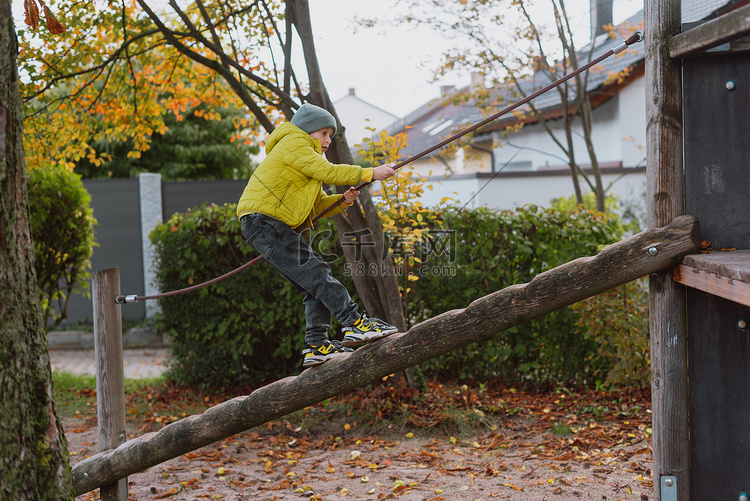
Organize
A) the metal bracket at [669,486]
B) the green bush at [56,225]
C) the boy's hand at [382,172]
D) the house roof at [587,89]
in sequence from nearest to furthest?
1. the metal bracket at [669,486]
2. the boy's hand at [382,172]
3. the green bush at [56,225]
4. the house roof at [587,89]

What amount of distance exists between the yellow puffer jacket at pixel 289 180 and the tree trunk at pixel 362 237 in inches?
66.0

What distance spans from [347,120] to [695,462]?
3551cm

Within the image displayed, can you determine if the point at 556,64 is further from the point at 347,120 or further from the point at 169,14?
the point at 347,120

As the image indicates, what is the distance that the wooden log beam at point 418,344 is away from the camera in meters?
2.76

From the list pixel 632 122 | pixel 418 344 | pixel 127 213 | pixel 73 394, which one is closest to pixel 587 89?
pixel 632 122

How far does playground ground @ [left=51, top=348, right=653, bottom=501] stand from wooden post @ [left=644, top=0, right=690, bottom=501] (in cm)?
95

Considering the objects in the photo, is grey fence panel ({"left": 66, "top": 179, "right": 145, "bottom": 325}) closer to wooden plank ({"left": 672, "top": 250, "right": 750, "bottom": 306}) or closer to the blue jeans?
the blue jeans

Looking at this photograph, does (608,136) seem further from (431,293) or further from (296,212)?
(296,212)

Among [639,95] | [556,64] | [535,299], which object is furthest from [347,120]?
[535,299]

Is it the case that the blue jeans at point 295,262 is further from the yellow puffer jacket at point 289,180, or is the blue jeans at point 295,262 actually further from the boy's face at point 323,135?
the boy's face at point 323,135

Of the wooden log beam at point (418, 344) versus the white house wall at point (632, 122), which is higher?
the white house wall at point (632, 122)

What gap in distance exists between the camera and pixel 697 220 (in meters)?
2.74

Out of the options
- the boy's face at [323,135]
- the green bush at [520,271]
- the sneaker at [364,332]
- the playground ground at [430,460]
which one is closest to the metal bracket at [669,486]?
the playground ground at [430,460]

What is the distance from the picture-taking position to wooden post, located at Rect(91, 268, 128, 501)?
3.74m
